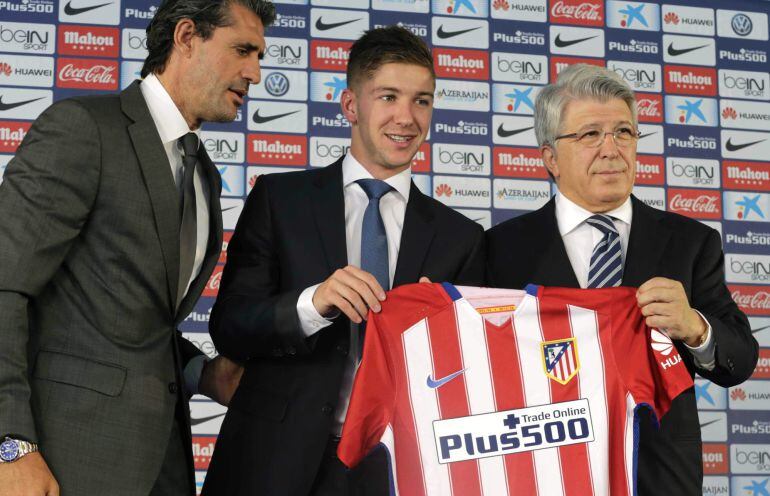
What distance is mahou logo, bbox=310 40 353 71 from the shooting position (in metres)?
4.41

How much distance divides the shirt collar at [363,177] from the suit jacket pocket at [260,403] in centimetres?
50

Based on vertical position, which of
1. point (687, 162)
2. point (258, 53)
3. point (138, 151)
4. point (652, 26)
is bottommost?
point (138, 151)

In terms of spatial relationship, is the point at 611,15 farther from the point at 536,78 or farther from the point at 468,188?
the point at 468,188

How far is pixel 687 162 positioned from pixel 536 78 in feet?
3.25

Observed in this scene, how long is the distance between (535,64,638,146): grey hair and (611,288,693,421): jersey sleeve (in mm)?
517

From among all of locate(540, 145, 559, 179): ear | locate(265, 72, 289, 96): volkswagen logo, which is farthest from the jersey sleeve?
locate(265, 72, 289, 96): volkswagen logo

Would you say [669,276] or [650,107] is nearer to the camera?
[669,276]

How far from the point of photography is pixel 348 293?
1575mm

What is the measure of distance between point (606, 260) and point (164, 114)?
39.7 inches

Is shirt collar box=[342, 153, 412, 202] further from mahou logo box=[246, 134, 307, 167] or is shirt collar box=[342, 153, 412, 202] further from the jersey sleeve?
mahou logo box=[246, 134, 307, 167]

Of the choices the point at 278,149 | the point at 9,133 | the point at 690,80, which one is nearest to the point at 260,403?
the point at 278,149

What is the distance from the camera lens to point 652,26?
189 inches

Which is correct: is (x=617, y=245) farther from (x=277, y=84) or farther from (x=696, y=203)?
(x=696, y=203)

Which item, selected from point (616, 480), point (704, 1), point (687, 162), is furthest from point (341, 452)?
point (704, 1)
